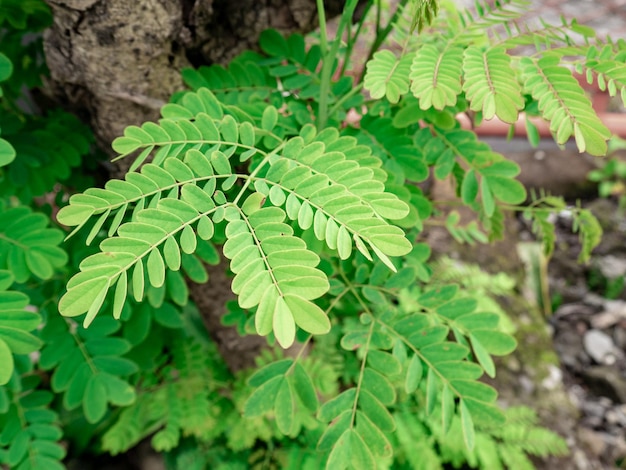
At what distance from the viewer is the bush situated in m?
0.62

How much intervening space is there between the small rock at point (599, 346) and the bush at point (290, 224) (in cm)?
123

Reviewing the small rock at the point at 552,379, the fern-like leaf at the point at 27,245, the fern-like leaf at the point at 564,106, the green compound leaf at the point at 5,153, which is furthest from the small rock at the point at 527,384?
the green compound leaf at the point at 5,153

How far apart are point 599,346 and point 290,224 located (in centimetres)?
220

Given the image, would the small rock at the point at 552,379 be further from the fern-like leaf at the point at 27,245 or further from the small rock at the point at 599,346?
the fern-like leaf at the point at 27,245

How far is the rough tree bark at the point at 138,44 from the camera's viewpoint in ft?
2.96

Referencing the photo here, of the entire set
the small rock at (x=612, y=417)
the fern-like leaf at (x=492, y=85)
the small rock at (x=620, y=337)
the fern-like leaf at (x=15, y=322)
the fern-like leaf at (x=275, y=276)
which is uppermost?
the fern-like leaf at (x=492, y=85)

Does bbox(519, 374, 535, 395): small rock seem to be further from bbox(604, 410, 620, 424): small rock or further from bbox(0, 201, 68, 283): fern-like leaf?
bbox(0, 201, 68, 283): fern-like leaf

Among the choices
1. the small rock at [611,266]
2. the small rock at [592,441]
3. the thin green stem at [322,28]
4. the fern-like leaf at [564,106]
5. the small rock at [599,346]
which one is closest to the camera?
the fern-like leaf at [564,106]

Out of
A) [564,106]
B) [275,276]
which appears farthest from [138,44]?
[564,106]

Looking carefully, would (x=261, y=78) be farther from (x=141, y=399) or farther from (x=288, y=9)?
(x=141, y=399)

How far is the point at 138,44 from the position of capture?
3.06 ft

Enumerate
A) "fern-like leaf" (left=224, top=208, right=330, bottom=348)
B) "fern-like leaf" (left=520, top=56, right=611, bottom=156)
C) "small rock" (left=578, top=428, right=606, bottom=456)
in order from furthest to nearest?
"small rock" (left=578, top=428, right=606, bottom=456) → "fern-like leaf" (left=520, top=56, right=611, bottom=156) → "fern-like leaf" (left=224, top=208, right=330, bottom=348)

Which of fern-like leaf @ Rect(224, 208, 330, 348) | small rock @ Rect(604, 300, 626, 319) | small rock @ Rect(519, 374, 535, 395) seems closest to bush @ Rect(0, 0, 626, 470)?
fern-like leaf @ Rect(224, 208, 330, 348)

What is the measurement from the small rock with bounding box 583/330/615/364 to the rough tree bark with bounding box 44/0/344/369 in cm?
202
